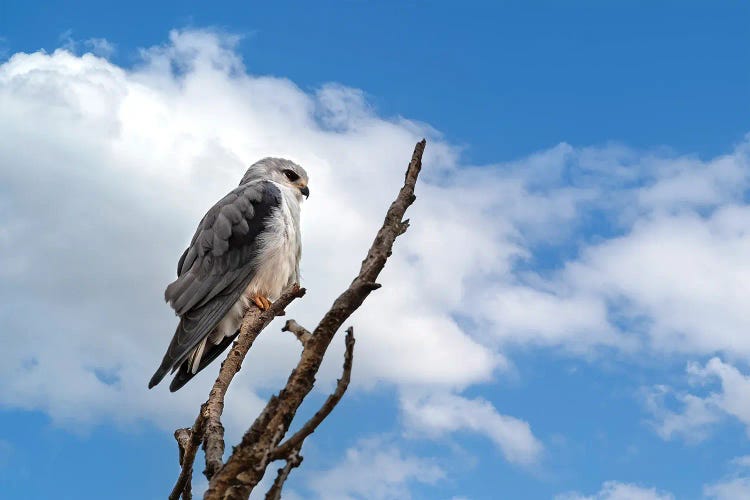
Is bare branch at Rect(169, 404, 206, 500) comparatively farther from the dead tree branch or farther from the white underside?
the white underside

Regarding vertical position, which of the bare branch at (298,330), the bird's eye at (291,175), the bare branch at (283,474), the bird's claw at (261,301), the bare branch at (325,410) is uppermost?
the bird's eye at (291,175)

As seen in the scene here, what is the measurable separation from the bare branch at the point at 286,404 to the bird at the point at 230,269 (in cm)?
465

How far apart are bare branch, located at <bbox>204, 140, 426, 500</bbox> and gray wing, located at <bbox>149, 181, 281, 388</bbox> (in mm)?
4536

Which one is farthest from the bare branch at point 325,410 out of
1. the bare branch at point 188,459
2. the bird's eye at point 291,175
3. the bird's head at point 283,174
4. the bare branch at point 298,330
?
the bird's eye at point 291,175

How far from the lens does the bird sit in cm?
764

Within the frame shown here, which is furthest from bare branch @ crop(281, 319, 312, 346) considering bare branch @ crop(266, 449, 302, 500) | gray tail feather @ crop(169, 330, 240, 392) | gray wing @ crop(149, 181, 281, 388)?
gray tail feather @ crop(169, 330, 240, 392)

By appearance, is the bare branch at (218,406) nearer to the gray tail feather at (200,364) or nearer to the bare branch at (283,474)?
the bare branch at (283,474)

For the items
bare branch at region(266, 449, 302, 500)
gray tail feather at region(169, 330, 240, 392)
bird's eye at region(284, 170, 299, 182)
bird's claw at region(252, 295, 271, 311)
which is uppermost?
bird's eye at region(284, 170, 299, 182)

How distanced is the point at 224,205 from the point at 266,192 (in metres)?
0.51

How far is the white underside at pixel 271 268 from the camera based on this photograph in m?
8.02

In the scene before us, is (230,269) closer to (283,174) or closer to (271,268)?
(271,268)

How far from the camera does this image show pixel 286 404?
8.63ft

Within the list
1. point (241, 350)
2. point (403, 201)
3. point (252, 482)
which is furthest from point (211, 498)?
point (241, 350)

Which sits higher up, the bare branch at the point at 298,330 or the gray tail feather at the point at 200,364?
the gray tail feather at the point at 200,364
